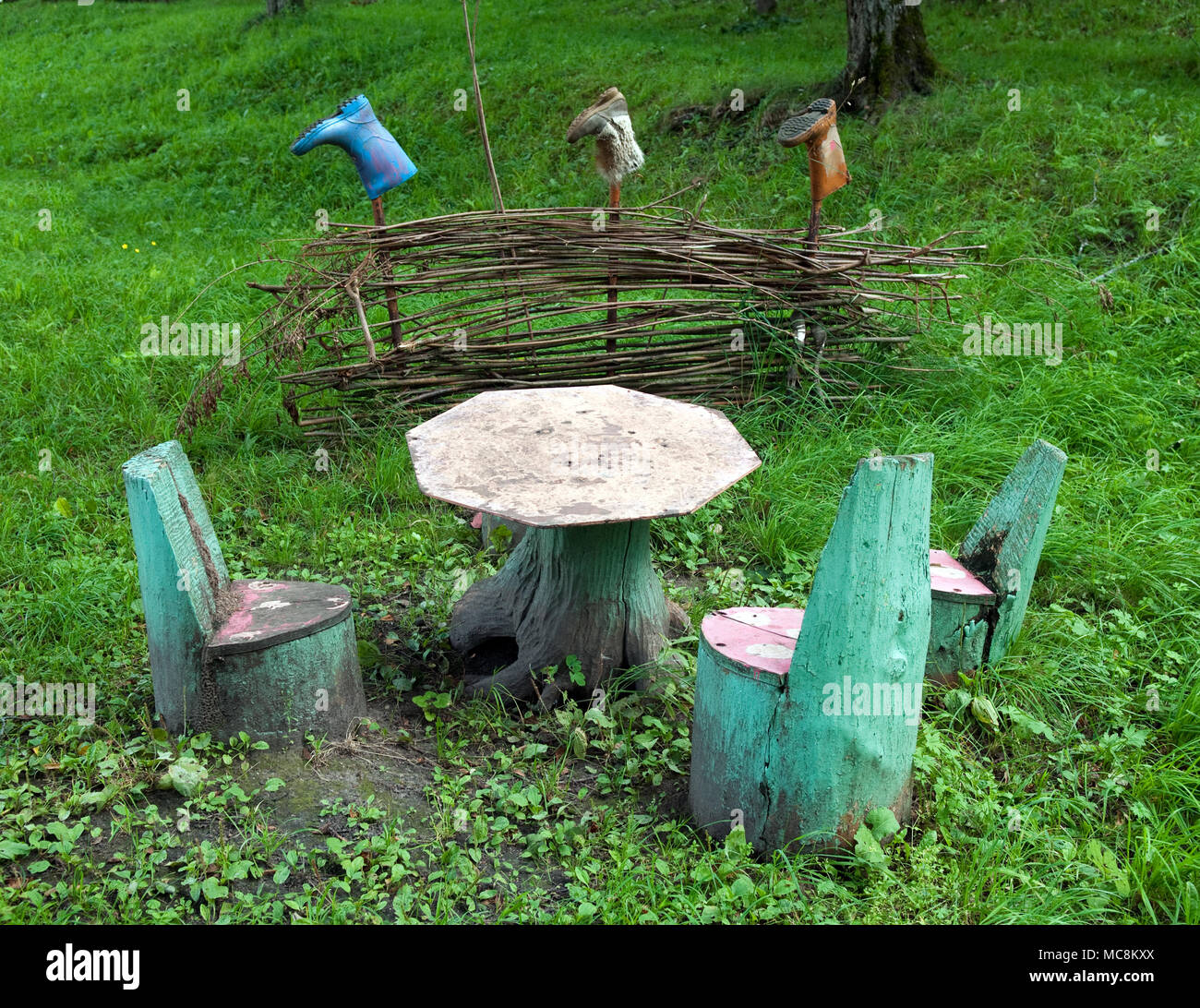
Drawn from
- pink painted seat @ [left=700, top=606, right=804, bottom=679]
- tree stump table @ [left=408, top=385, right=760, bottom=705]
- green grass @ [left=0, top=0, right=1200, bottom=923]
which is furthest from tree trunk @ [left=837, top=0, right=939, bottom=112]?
pink painted seat @ [left=700, top=606, right=804, bottom=679]

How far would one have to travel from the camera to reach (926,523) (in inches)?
93.7

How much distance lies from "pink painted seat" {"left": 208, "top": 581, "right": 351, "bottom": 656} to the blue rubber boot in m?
1.92

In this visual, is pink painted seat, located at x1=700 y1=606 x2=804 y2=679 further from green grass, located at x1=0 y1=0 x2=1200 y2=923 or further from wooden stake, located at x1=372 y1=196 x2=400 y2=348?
wooden stake, located at x1=372 y1=196 x2=400 y2=348

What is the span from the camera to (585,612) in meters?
3.34

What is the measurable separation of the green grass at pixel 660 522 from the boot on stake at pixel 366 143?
1.25m

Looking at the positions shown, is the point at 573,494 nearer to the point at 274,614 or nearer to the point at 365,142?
the point at 274,614

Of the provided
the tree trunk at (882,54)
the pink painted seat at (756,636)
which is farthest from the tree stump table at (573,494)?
the tree trunk at (882,54)

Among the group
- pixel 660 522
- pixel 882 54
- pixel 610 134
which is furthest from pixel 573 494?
pixel 882 54

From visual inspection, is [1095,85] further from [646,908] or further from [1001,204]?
[646,908]

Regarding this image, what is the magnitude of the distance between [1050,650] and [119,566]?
336 cm

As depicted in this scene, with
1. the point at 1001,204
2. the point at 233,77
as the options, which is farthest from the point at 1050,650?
the point at 233,77

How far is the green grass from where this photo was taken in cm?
253

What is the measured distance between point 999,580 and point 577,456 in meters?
1.35

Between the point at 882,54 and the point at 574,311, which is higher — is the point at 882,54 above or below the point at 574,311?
above
